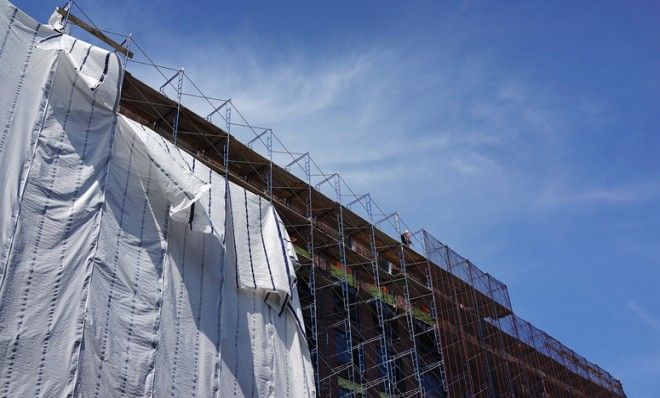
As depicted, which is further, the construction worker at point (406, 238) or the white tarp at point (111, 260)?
the construction worker at point (406, 238)

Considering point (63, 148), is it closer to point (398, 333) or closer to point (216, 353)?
point (216, 353)

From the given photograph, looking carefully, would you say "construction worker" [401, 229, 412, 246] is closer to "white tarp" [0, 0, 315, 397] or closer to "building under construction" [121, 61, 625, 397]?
"building under construction" [121, 61, 625, 397]

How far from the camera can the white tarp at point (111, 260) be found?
12.1 meters

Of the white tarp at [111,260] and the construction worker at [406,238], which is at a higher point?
the construction worker at [406,238]

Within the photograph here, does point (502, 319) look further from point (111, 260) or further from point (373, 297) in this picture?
point (111, 260)

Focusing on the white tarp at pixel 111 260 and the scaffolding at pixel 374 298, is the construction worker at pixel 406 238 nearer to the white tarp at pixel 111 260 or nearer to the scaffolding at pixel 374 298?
the scaffolding at pixel 374 298

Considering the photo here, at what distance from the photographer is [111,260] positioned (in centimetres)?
1378

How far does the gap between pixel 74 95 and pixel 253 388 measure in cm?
749

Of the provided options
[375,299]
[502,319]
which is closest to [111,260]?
[375,299]

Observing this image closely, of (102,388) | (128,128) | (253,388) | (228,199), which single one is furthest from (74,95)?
(253,388)

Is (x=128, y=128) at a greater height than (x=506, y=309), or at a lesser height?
lesser

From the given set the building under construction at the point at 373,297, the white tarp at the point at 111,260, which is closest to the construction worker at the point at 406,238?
the building under construction at the point at 373,297

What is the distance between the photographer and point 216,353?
15.4 meters

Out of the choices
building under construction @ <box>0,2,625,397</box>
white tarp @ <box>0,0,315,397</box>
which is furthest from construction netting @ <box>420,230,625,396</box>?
white tarp @ <box>0,0,315,397</box>
